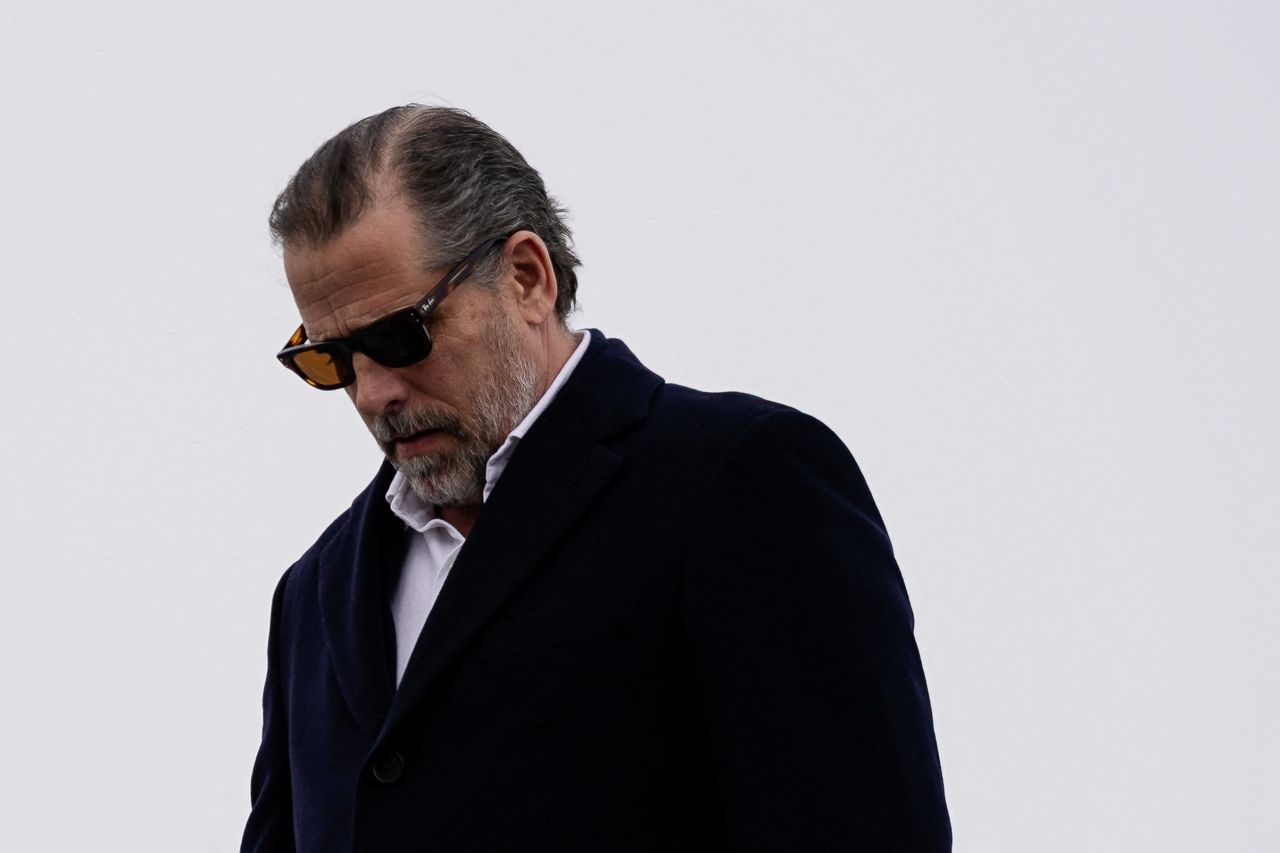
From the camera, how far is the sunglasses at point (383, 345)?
6.58 feet

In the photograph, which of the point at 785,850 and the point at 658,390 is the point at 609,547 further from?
the point at 785,850

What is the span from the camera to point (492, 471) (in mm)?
2084

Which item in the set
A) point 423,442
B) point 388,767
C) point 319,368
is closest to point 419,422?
point 423,442

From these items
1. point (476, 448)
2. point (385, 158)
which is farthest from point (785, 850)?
point (385, 158)

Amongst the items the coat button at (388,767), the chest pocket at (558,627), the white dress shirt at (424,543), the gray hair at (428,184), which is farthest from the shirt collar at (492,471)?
the coat button at (388,767)

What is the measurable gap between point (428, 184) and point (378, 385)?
29 cm

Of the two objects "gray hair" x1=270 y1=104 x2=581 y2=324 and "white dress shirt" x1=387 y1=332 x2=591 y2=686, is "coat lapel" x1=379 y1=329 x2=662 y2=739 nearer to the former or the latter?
"white dress shirt" x1=387 y1=332 x2=591 y2=686

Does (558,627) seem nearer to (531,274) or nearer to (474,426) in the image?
(474,426)

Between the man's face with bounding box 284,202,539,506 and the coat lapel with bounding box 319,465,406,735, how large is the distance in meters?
0.16

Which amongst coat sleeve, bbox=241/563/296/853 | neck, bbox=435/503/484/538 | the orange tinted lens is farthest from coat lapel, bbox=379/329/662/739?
coat sleeve, bbox=241/563/296/853

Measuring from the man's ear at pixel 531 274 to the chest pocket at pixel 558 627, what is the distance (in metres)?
0.42

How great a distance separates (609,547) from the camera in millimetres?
1938

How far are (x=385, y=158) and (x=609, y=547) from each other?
62cm

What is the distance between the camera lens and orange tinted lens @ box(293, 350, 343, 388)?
6.81 feet
